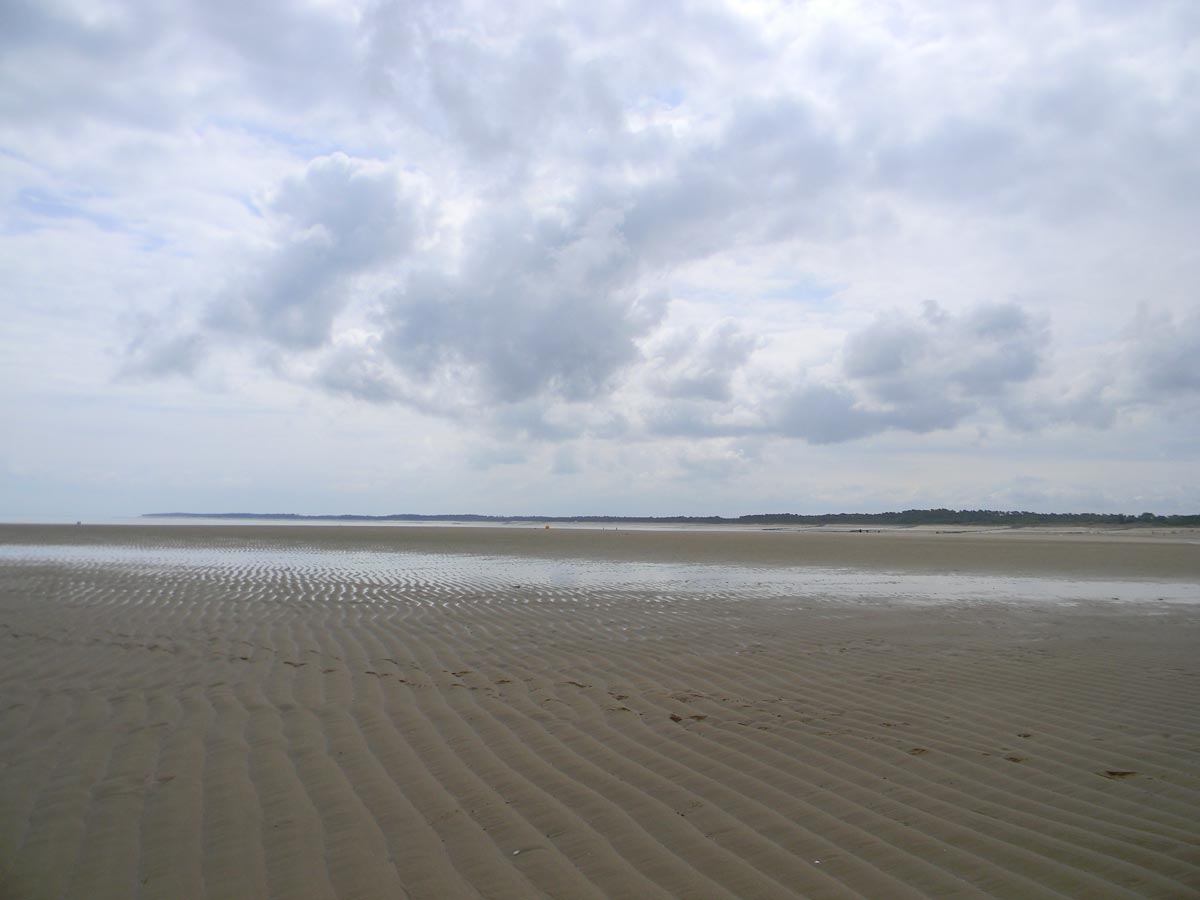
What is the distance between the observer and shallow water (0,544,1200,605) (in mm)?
16078

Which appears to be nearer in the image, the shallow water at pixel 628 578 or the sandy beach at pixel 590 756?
the sandy beach at pixel 590 756

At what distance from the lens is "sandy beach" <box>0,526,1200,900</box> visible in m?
3.64

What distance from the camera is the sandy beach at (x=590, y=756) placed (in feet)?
11.9

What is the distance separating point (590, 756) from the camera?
16.9 ft

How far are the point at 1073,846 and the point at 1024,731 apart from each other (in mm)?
2190

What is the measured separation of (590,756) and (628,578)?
A: 14143 mm

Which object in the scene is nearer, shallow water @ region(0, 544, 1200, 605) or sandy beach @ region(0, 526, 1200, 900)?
sandy beach @ region(0, 526, 1200, 900)

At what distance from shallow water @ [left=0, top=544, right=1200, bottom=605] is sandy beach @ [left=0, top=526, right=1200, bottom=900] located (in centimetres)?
402

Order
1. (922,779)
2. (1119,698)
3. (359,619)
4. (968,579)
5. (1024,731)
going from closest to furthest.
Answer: (922,779), (1024,731), (1119,698), (359,619), (968,579)

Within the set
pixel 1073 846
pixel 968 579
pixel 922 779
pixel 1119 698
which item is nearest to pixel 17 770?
pixel 922 779

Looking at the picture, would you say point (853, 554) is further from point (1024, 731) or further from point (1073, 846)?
point (1073, 846)

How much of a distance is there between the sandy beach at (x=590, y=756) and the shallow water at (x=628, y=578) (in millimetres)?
4025

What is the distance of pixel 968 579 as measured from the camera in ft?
66.4

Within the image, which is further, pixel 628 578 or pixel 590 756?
pixel 628 578
